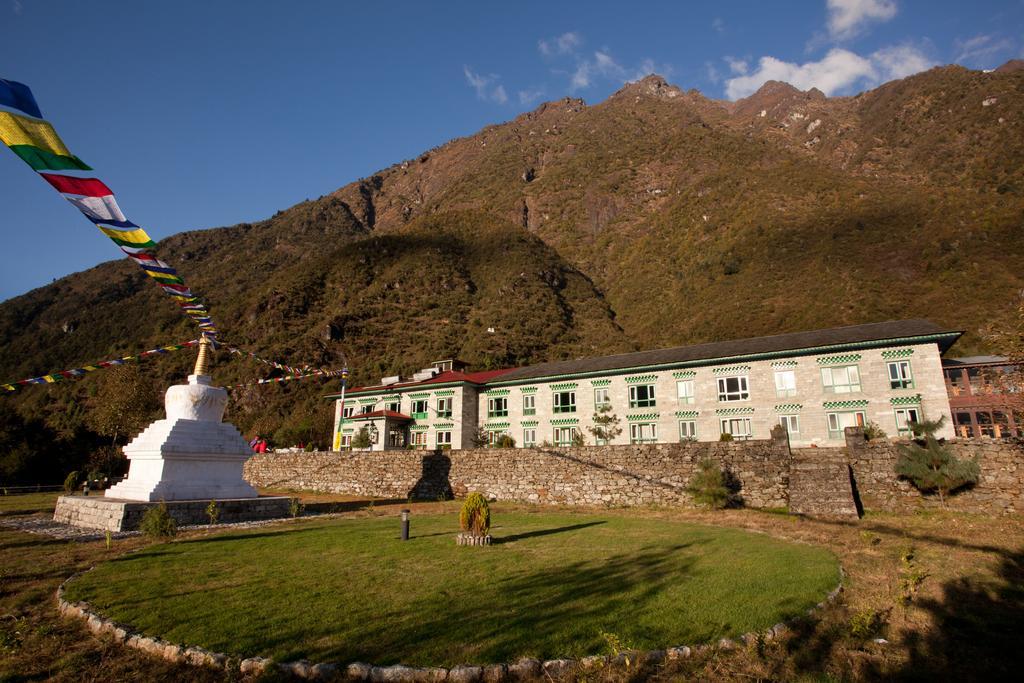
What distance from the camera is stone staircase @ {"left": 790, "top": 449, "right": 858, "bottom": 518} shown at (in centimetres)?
1847

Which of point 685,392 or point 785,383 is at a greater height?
point 785,383

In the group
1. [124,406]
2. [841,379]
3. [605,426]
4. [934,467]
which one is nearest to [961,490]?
[934,467]

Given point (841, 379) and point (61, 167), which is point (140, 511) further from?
point (841, 379)

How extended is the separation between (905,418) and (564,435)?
817 inches

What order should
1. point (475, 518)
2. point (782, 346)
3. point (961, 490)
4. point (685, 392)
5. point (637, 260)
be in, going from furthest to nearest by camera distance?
point (637, 260) < point (685, 392) < point (782, 346) < point (961, 490) < point (475, 518)

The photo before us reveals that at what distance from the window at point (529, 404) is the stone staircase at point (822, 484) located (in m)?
20.6

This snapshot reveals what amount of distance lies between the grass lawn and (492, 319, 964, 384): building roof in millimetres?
20158

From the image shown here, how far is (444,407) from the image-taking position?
43.9 metres

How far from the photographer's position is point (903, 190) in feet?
275

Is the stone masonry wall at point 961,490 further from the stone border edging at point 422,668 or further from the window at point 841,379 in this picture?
the stone border edging at point 422,668

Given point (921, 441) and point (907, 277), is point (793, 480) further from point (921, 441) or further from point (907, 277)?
point (907, 277)

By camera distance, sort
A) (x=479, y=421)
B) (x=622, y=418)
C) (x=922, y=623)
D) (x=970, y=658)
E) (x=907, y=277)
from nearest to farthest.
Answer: (x=970, y=658), (x=922, y=623), (x=622, y=418), (x=479, y=421), (x=907, y=277)

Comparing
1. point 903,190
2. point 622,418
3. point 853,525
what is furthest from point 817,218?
point 853,525

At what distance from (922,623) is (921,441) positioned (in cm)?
1622
